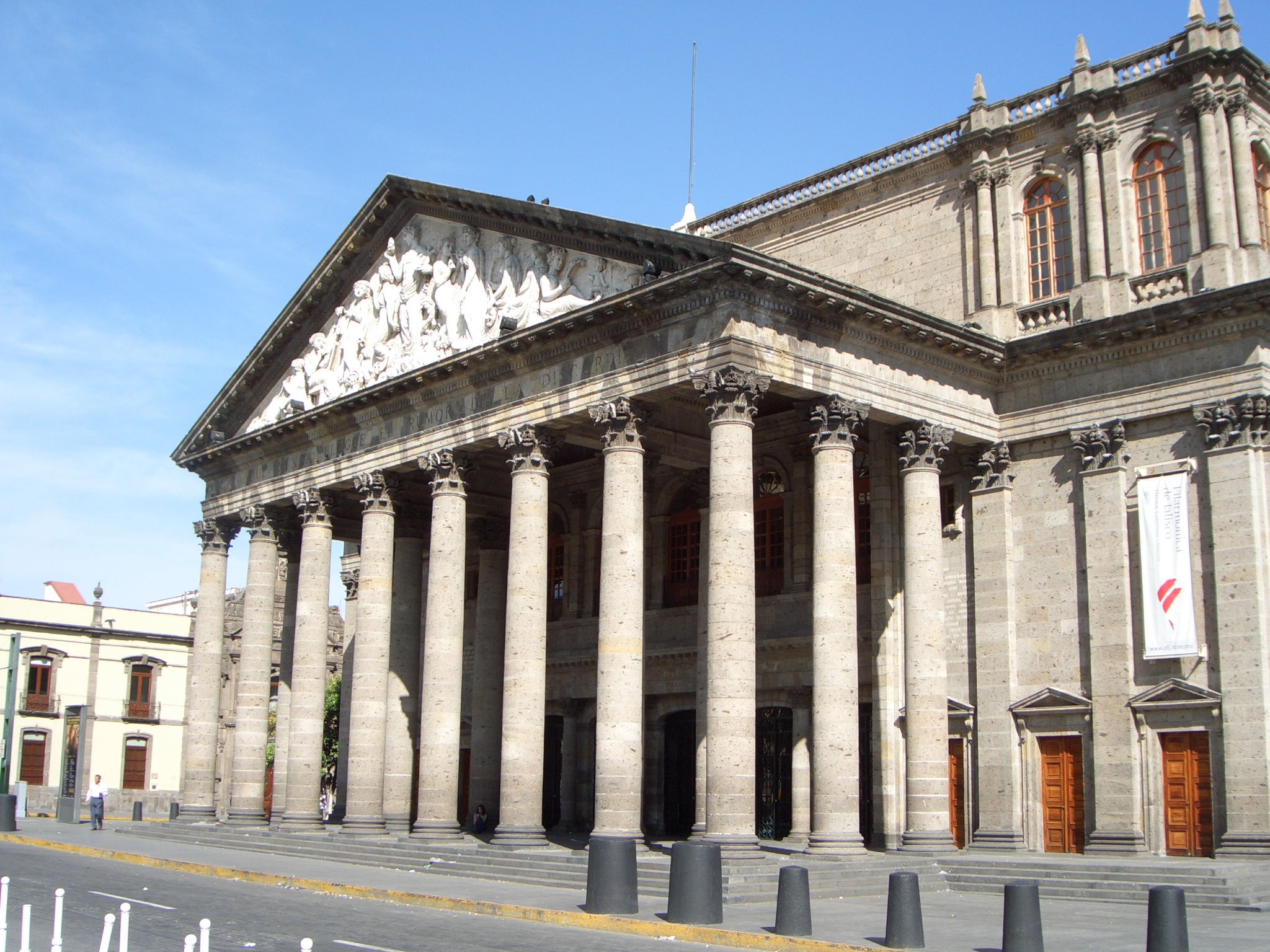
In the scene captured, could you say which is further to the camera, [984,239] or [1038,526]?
[984,239]

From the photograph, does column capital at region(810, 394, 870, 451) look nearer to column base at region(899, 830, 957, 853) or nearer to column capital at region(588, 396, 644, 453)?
column capital at region(588, 396, 644, 453)

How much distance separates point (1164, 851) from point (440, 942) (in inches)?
589

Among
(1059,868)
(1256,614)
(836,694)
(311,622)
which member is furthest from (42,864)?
(1256,614)

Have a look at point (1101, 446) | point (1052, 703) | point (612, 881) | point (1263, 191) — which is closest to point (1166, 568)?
point (1101, 446)

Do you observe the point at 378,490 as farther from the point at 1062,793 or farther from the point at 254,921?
the point at 1062,793

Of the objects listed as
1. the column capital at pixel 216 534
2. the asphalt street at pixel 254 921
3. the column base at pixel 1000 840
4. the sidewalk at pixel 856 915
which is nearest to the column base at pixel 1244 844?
the sidewalk at pixel 856 915

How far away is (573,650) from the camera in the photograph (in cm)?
3391

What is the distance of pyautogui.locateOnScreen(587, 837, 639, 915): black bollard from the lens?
16.8 meters

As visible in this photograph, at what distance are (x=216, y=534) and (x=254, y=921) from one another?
21.4m

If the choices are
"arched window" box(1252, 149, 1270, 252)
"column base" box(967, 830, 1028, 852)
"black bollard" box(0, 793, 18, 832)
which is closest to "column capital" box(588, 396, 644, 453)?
"column base" box(967, 830, 1028, 852)

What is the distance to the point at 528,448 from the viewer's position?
25.8 metres

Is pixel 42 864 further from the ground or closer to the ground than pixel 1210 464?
closer to the ground

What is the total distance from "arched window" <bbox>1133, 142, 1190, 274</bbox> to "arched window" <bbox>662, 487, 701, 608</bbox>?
11.6 m

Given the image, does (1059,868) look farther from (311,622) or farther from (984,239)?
(311,622)
